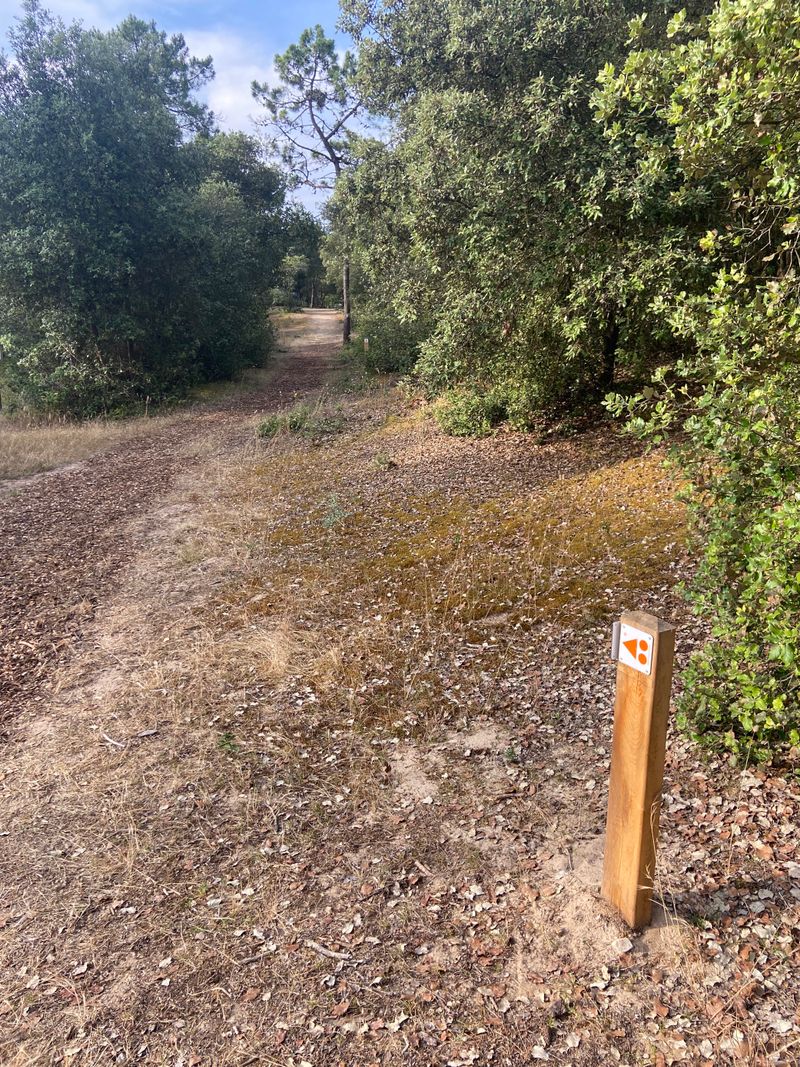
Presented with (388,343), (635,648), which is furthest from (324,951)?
(388,343)

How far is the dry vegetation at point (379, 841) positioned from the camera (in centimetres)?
236

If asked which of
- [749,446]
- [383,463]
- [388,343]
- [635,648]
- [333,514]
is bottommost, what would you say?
[333,514]

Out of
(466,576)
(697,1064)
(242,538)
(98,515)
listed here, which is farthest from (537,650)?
(98,515)

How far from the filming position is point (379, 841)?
3268 mm

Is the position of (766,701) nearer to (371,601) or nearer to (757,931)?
(757,931)

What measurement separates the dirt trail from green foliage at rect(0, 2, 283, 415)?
319cm

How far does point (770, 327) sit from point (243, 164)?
2796cm

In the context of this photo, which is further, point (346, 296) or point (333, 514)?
point (346, 296)

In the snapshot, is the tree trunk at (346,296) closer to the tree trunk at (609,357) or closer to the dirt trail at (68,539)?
the dirt trail at (68,539)

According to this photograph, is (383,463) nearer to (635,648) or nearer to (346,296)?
(635,648)

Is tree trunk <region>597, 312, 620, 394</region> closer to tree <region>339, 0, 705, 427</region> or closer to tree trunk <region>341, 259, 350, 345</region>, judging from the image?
tree <region>339, 0, 705, 427</region>

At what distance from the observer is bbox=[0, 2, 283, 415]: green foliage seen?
14.4 metres

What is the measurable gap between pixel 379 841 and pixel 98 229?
1676 centimetres

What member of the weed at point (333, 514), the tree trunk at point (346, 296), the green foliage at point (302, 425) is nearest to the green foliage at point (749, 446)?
the weed at point (333, 514)
